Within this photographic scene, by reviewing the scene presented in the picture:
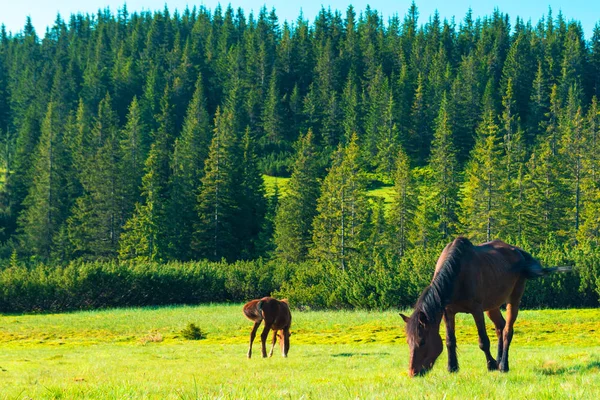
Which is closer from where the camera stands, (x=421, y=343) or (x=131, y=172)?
(x=421, y=343)

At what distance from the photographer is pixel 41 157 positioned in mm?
102875

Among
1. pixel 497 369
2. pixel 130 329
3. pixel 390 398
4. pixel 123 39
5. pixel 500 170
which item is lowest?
pixel 130 329

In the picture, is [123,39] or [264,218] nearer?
[264,218]

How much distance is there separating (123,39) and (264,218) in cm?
12454

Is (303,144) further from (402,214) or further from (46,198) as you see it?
(46,198)

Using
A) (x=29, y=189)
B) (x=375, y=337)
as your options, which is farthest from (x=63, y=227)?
(x=375, y=337)

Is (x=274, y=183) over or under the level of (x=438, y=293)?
over

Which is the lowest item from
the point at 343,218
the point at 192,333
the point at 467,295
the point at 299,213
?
the point at 192,333

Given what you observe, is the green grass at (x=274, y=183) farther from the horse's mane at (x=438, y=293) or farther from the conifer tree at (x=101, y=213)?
the horse's mane at (x=438, y=293)

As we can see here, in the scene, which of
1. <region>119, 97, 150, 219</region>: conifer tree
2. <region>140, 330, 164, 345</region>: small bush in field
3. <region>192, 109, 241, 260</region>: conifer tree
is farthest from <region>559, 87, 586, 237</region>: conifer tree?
<region>140, 330, 164, 345</region>: small bush in field

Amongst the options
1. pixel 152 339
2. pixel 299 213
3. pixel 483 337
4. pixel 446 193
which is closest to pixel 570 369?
pixel 483 337

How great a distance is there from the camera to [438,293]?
896 cm

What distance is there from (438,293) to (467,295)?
0.73 meters

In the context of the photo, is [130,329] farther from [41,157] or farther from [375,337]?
[41,157]
